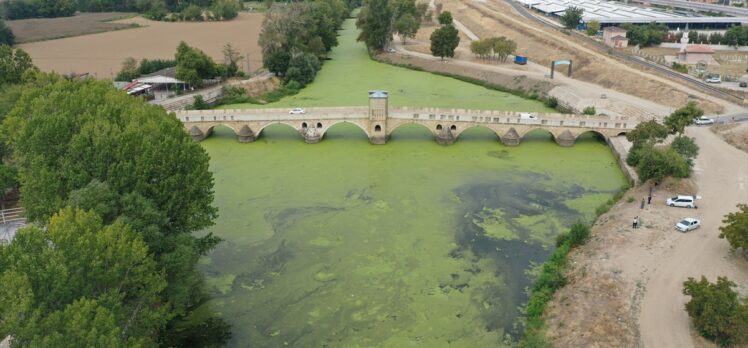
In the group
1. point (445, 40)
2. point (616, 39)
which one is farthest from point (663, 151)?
point (616, 39)

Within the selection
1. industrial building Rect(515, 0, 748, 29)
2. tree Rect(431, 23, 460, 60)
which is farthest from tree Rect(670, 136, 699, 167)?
industrial building Rect(515, 0, 748, 29)

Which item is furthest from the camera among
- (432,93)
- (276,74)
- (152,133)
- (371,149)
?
(276,74)

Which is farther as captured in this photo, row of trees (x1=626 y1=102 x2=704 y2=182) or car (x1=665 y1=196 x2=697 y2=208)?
row of trees (x1=626 y1=102 x2=704 y2=182)

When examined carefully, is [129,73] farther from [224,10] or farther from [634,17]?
[634,17]

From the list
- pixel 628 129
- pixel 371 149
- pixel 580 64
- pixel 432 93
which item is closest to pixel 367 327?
pixel 371 149

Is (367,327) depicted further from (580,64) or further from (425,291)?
(580,64)

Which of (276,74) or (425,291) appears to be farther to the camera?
(276,74)

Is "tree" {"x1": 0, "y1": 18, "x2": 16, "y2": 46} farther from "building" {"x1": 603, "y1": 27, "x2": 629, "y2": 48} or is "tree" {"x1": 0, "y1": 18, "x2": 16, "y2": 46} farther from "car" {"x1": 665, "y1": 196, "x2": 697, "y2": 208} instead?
"car" {"x1": 665, "y1": 196, "x2": 697, "y2": 208}
